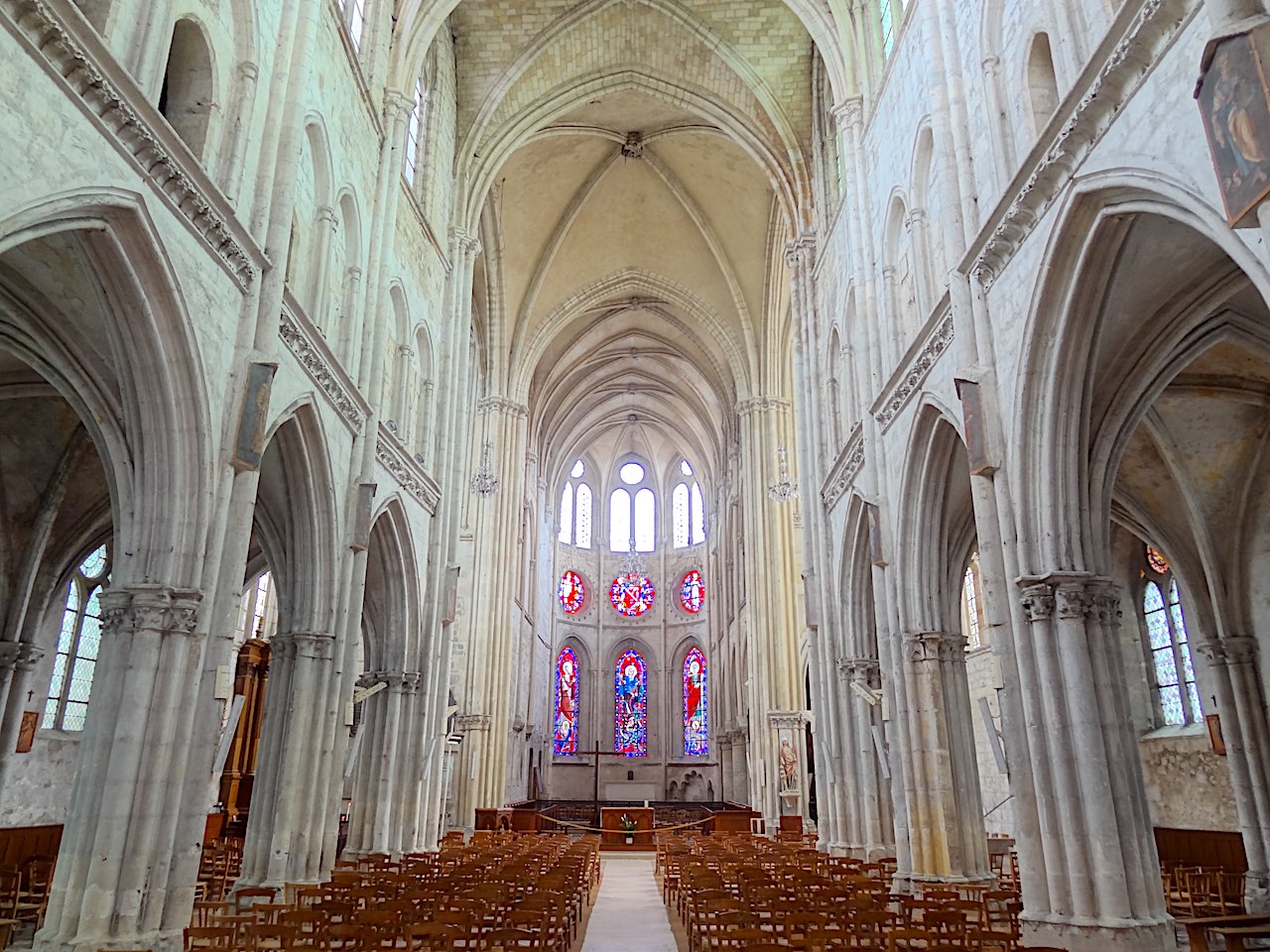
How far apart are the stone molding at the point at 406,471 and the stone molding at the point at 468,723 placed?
11.7m

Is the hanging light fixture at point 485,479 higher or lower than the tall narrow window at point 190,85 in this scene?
higher

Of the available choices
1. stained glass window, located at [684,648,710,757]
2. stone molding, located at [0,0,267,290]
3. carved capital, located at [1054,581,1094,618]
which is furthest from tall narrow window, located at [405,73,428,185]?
stained glass window, located at [684,648,710,757]

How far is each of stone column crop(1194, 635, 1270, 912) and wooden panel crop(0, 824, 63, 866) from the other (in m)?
19.8

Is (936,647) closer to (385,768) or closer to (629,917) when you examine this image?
(629,917)

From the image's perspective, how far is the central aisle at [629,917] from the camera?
11977 mm

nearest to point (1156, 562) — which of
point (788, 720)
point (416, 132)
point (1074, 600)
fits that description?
point (1074, 600)

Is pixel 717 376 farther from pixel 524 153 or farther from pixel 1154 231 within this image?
pixel 1154 231

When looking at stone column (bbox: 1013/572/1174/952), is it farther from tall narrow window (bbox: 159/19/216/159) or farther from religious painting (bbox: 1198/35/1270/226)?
tall narrow window (bbox: 159/19/216/159)

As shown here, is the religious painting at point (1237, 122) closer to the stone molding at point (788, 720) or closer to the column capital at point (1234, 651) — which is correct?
the column capital at point (1234, 651)

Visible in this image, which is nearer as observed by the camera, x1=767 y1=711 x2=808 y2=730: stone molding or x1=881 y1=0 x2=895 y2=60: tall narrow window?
x1=881 y1=0 x2=895 y2=60: tall narrow window

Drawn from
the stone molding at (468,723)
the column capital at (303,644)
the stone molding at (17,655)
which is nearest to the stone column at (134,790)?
the column capital at (303,644)

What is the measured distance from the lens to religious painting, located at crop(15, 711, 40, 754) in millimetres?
17312

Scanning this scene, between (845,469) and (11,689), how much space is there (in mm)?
15816

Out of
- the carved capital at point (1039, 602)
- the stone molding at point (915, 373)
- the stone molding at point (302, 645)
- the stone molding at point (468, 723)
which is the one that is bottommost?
the carved capital at point (1039, 602)
